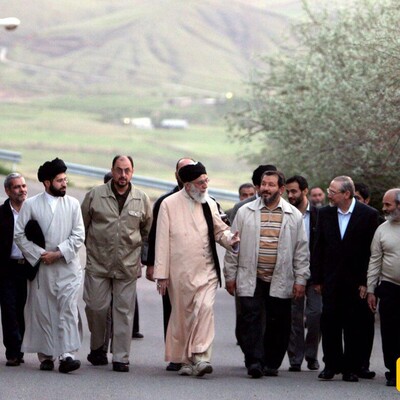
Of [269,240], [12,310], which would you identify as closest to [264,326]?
[269,240]

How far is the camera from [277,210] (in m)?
14.0

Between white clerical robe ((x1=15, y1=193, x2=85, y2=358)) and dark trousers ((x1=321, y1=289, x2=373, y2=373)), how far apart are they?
253 centimetres

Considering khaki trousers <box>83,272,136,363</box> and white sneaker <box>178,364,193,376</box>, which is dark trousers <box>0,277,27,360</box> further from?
white sneaker <box>178,364,193,376</box>

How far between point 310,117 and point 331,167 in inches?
74.8

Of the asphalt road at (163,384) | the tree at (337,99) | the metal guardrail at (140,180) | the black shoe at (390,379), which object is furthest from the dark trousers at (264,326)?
the metal guardrail at (140,180)

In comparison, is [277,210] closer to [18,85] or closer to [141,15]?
[18,85]

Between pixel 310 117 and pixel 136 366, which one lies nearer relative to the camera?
pixel 136 366

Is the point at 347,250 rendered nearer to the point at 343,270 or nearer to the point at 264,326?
the point at 343,270

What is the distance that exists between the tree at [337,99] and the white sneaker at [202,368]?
894 centimetres

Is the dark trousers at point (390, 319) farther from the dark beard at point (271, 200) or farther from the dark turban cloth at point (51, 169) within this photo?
the dark turban cloth at point (51, 169)

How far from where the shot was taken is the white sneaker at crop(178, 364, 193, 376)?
13.9m

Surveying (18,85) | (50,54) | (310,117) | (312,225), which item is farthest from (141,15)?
(312,225)

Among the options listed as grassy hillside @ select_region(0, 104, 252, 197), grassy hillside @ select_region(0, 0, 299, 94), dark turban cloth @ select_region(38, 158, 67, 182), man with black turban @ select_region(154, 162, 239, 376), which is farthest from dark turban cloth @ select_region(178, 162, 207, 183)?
grassy hillside @ select_region(0, 0, 299, 94)

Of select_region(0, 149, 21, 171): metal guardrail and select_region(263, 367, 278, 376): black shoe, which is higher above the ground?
select_region(0, 149, 21, 171): metal guardrail
